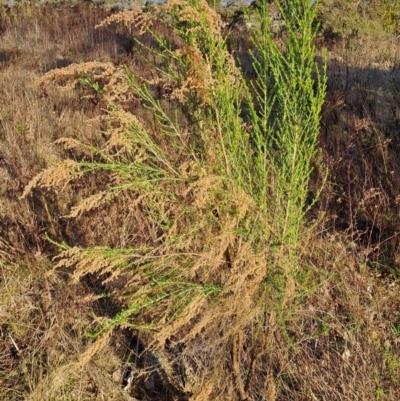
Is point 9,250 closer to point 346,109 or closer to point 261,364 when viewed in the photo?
point 261,364

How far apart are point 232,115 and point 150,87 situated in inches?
172

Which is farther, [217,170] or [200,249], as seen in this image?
[200,249]

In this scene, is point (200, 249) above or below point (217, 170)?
below

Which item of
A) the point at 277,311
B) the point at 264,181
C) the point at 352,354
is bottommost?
the point at 352,354

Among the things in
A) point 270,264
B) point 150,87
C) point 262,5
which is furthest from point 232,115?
point 150,87

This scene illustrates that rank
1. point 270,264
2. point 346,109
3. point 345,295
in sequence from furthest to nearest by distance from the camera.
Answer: point 346,109 → point 345,295 → point 270,264

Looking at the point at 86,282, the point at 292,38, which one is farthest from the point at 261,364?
the point at 292,38

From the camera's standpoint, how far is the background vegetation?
5.40 ft

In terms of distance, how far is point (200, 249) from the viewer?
77.0 inches

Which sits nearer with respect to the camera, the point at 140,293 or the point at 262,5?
the point at 262,5

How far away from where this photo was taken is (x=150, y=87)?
229 inches

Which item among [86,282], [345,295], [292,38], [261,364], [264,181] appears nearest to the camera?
[292,38]

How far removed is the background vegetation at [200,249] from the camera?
165 centimetres

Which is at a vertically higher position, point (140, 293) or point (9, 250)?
point (140, 293)
